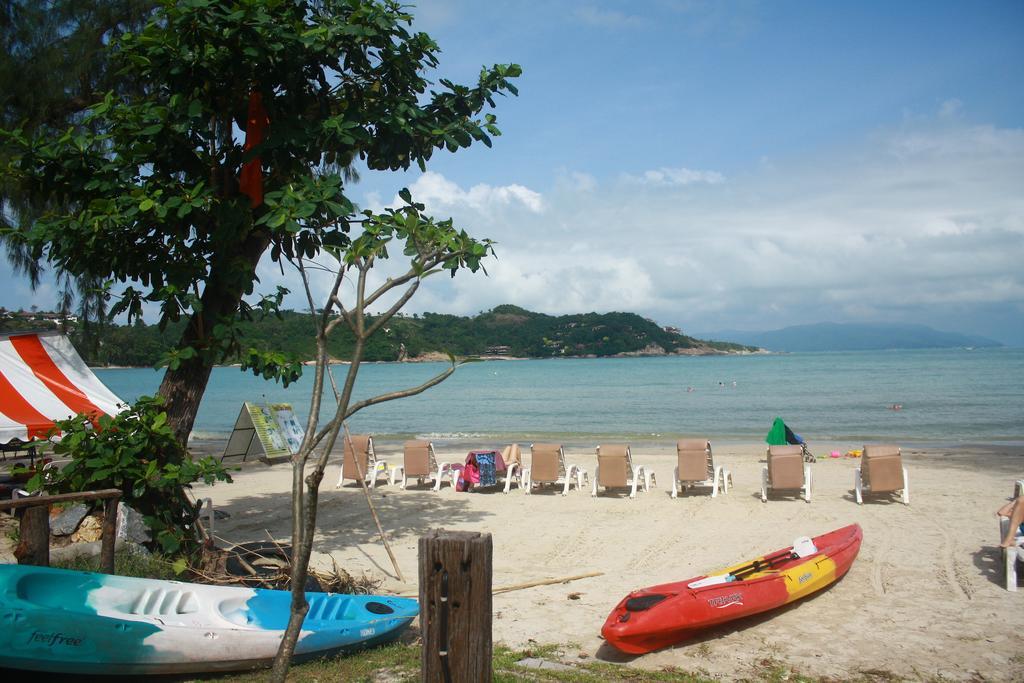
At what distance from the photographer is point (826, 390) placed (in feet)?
143

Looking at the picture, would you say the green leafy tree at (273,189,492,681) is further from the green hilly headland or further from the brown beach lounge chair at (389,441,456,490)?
the green hilly headland

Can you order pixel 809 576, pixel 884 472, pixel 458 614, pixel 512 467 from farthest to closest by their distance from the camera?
pixel 512 467 → pixel 884 472 → pixel 809 576 → pixel 458 614

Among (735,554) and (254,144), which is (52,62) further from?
(735,554)

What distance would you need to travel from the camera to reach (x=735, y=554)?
7504 millimetres

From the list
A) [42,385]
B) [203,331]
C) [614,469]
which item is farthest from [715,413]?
Result: [203,331]

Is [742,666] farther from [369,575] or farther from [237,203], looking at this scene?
[237,203]

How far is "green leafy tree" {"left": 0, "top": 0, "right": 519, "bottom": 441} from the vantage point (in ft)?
18.1

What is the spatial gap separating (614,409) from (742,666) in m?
30.1

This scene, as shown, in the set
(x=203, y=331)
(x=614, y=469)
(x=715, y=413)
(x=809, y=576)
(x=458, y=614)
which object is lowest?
(x=715, y=413)

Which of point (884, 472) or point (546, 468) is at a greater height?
point (884, 472)

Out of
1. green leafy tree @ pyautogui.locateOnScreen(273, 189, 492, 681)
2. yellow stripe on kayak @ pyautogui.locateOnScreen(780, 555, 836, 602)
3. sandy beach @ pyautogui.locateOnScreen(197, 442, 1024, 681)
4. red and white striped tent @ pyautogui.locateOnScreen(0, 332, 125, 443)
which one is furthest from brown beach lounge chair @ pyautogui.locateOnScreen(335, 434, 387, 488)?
green leafy tree @ pyautogui.locateOnScreen(273, 189, 492, 681)

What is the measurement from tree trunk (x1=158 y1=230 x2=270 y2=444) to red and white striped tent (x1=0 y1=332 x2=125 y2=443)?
3318mm

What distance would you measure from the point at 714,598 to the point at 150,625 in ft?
11.5

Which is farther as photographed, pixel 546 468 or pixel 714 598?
pixel 546 468
